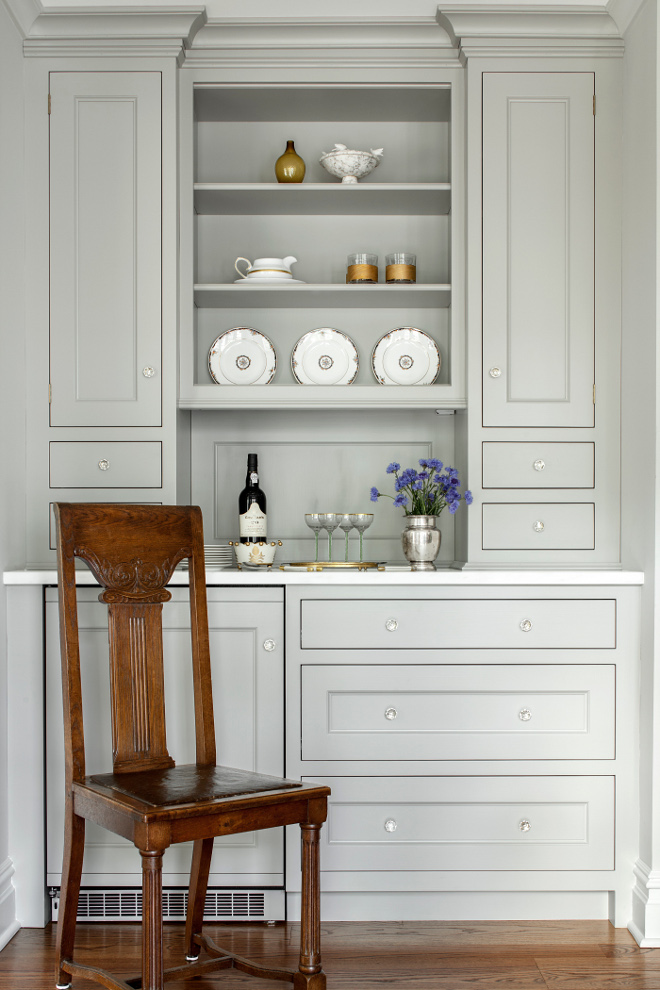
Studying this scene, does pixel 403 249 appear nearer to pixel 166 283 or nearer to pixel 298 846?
pixel 166 283

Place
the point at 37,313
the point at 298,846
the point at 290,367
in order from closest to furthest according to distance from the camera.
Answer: the point at 298,846 < the point at 37,313 < the point at 290,367

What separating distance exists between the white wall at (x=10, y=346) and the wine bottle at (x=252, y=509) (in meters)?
0.65

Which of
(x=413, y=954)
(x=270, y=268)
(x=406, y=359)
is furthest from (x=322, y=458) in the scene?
(x=413, y=954)

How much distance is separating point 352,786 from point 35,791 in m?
0.86

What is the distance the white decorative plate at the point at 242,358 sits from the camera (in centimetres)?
288

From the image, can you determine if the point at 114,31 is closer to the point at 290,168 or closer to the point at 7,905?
the point at 290,168

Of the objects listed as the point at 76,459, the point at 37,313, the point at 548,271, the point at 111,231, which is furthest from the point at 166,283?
the point at 548,271

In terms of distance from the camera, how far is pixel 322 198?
111 inches

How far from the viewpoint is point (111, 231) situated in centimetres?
261

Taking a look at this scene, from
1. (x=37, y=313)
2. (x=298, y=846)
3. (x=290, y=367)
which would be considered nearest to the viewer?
(x=298, y=846)

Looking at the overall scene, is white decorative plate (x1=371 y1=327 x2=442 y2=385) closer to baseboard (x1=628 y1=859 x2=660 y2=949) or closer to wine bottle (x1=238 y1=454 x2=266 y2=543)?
wine bottle (x1=238 y1=454 x2=266 y2=543)

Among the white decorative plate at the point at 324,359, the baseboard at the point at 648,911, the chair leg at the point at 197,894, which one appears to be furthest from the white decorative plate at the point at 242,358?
the baseboard at the point at 648,911

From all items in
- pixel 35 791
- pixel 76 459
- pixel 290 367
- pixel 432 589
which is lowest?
pixel 35 791

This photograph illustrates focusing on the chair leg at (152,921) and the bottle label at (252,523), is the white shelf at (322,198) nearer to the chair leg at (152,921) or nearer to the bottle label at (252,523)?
the bottle label at (252,523)
